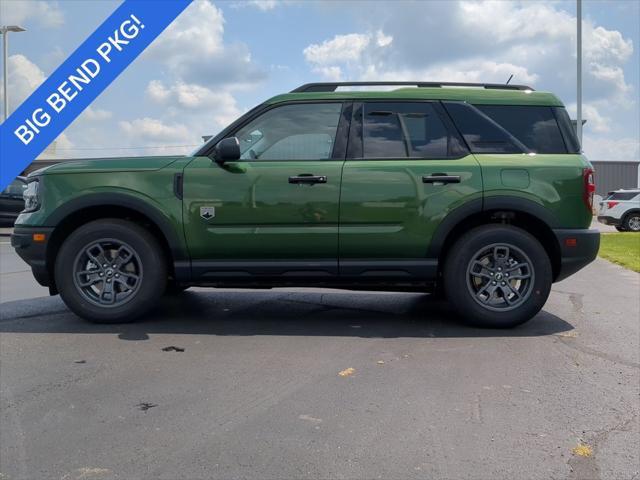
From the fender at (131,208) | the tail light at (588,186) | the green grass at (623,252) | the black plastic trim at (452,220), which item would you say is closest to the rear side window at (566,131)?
the tail light at (588,186)

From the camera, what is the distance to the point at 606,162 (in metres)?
43.5

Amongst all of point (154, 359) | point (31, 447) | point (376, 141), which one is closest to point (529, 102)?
point (376, 141)

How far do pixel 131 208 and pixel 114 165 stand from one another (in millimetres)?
408

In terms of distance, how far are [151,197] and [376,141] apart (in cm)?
193

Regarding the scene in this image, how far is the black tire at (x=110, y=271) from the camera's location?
525 centimetres

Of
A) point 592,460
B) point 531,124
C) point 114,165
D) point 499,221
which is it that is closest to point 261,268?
point 114,165

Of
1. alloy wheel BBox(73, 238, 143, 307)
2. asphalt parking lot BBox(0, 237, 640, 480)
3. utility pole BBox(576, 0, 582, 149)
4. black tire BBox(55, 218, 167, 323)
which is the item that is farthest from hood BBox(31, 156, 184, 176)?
utility pole BBox(576, 0, 582, 149)

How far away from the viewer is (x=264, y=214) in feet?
16.9

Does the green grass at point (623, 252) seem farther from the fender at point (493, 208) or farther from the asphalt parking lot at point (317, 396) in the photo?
the fender at point (493, 208)

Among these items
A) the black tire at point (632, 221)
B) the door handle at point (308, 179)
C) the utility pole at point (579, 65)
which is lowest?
the black tire at point (632, 221)

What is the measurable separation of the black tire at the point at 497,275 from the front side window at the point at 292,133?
1.42 m

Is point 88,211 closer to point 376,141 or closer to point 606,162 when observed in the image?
point 376,141

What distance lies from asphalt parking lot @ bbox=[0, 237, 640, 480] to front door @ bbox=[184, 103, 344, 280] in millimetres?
569

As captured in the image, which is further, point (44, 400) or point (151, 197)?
point (151, 197)
